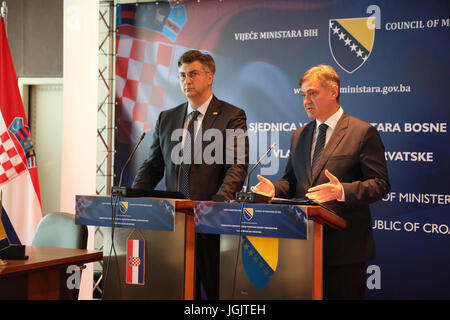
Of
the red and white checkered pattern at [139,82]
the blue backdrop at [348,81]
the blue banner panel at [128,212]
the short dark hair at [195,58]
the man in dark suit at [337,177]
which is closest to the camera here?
the blue banner panel at [128,212]

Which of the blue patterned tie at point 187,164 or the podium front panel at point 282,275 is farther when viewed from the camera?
the blue patterned tie at point 187,164

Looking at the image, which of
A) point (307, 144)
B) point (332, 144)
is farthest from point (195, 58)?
point (332, 144)

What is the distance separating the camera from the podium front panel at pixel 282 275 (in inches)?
92.4

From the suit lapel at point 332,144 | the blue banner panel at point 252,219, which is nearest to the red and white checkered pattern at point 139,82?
the suit lapel at point 332,144

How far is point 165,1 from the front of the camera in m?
5.26

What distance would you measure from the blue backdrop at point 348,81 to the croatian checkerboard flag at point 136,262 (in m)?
2.40

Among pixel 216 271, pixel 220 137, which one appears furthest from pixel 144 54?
pixel 216 271

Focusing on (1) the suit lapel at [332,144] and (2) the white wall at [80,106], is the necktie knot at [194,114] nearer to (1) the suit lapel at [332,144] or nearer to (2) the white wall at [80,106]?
(1) the suit lapel at [332,144]

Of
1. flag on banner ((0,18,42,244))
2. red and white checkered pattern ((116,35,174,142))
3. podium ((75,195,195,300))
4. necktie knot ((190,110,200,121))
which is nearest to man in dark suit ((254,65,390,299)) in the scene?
podium ((75,195,195,300))

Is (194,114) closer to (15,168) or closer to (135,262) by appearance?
(135,262)

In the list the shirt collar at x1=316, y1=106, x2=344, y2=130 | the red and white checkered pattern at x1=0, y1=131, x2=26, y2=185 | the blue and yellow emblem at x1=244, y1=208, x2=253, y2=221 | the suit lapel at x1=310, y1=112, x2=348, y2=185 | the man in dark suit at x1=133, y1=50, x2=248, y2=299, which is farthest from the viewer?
the red and white checkered pattern at x1=0, y1=131, x2=26, y2=185

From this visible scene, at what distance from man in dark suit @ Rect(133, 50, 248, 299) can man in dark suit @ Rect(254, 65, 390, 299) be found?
0.35m

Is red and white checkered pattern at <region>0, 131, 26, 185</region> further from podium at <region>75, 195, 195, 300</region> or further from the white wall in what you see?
podium at <region>75, 195, 195, 300</region>

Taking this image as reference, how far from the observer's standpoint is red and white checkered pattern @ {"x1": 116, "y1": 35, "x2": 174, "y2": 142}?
526 cm
